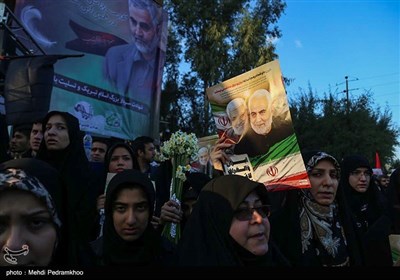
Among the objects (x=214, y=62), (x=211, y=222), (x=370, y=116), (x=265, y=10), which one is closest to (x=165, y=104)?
(x=214, y=62)

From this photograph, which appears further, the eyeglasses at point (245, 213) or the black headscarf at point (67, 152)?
the black headscarf at point (67, 152)

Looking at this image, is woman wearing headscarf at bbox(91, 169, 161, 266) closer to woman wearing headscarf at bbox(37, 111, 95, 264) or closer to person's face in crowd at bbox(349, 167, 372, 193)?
woman wearing headscarf at bbox(37, 111, 95, 264)

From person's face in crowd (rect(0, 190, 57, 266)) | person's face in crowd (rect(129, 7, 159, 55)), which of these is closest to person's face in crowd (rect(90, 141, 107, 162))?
person's face in crowd (rect(0, 190, 57, 266))

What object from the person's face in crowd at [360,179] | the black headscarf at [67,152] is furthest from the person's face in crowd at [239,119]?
the person's face in crowd at [360,179]

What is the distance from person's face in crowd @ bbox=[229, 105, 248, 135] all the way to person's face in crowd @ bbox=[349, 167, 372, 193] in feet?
4.97

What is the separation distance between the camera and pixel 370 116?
2291 centimetres

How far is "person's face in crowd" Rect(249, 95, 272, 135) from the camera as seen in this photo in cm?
251

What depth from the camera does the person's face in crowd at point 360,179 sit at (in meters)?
3.49

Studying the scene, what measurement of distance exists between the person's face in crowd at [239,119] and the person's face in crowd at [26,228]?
159 centimetres

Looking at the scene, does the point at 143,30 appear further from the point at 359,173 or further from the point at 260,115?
the point at 260,115

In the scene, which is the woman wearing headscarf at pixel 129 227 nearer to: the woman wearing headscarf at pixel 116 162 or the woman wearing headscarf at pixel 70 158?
the woman wearing headscarf at pixel 70 158

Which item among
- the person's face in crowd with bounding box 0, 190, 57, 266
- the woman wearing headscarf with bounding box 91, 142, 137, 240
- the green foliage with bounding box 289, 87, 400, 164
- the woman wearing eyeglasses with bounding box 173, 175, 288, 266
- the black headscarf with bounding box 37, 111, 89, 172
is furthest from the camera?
the green foliage with bounding box 289, 87, 400, 164

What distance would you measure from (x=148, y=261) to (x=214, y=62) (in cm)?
1559

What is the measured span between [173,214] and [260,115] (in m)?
0.88
